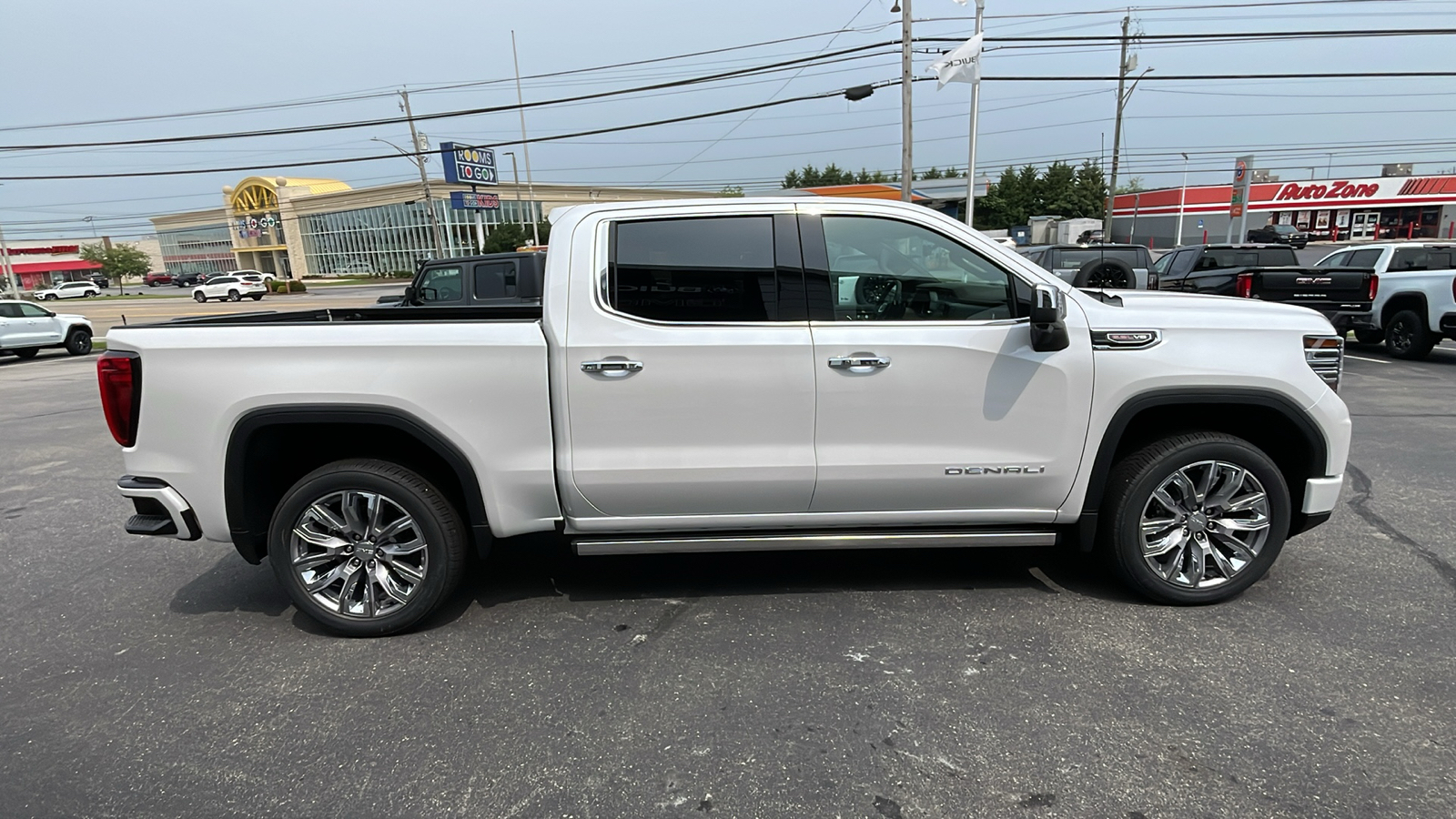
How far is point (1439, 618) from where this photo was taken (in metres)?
3.54

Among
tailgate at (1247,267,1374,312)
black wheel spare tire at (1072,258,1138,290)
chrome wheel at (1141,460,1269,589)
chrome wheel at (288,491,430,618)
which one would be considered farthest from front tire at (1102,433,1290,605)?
black wheel spare tire at (1072,258,1138,290)

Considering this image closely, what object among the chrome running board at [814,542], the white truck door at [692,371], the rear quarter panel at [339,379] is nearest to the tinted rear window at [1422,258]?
the chrome running board at [814,542]

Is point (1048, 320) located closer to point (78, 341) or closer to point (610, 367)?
point (610, 367)

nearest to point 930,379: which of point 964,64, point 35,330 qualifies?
point 964,64

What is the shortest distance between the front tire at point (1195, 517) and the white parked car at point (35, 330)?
75.5ft

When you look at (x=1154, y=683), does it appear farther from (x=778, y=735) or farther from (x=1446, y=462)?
(x=1446, y=462)

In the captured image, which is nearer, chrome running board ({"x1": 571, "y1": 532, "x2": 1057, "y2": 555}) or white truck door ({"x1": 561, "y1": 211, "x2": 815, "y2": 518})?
white truck door ({"x1": 561, "y1": 211, "x2": 815, "y2": 518})

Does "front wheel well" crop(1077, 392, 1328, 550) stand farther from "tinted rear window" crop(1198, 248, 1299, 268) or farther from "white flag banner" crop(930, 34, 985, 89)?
"white flag banner" crop(930, 34, 985, 89)

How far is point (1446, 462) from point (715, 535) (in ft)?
20.3

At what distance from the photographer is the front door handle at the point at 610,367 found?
343 cm

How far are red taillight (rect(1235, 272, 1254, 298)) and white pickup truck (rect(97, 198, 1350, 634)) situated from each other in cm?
807

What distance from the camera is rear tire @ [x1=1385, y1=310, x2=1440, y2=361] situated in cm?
1143

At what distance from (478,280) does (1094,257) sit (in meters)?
11.0

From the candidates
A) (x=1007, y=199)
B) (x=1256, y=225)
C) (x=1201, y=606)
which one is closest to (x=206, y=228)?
(x=1007, y=199)
